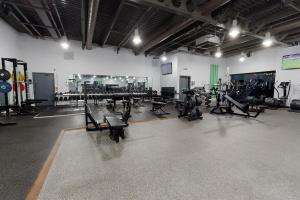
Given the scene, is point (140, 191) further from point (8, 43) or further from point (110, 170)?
point (8, 43)

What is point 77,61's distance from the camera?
906 cm

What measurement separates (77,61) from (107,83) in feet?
7.44

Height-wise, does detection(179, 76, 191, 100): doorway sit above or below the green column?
below

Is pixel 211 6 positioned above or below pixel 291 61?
above

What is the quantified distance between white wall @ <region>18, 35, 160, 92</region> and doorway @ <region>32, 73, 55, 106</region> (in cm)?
29

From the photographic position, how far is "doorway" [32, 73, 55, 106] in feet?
27.0

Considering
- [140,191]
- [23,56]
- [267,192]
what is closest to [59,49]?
[23,56]

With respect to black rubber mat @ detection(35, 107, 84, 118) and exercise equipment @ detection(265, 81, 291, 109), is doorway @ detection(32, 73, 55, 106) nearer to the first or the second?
black rubber mat @ detection(35, 107, 84, 118)

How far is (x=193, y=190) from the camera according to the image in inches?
Answer: 67.1

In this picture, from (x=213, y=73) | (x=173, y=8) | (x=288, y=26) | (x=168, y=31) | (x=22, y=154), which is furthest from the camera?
(x=213, y=73)

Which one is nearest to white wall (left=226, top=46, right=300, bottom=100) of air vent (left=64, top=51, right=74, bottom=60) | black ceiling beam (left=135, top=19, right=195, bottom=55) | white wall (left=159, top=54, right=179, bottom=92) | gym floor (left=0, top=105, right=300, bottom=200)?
white wall (left=159, top=54, right=179, bottom=92)

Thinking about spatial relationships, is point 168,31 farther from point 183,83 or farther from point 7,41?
point 7,41

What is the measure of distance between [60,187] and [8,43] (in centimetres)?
800

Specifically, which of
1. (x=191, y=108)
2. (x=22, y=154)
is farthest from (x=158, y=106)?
(x=22, y=154)
